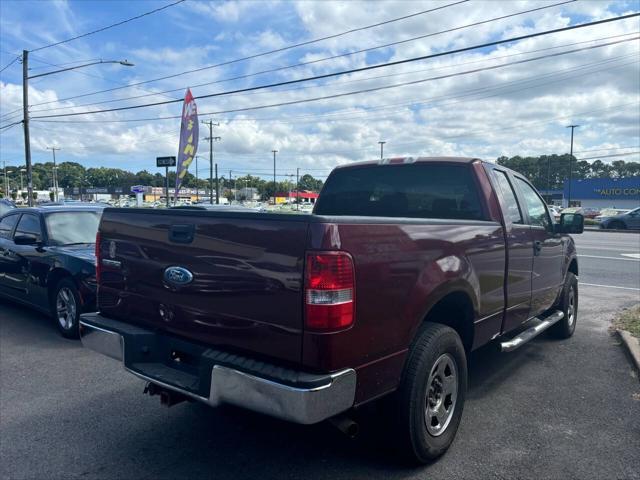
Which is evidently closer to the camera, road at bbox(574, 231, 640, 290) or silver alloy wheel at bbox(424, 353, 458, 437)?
silver alloy wheel at bbox(424, 353, 458, 437)

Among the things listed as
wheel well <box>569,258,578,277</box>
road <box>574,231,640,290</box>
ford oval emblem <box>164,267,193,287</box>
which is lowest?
road <box>574,231,640,290</box>

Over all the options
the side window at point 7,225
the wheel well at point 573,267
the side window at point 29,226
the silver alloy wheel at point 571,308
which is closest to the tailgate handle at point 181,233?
the side window at point 29,226

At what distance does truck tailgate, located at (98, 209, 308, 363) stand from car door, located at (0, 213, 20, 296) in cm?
471

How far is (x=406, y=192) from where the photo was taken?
4.50 metres

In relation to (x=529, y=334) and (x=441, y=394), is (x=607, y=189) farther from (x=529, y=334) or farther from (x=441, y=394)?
(x=441, y=394)

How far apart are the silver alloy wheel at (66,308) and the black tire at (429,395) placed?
467 centimetres

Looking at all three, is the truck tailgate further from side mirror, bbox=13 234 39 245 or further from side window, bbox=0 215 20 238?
side window, bbox=0 215 20 238

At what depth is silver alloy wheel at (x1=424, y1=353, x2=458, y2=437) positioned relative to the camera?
3.26 m

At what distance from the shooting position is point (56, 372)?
5.08 metres

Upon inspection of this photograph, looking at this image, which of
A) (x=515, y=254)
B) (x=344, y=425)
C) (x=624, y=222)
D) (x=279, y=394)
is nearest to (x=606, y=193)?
(x=624, y=222)

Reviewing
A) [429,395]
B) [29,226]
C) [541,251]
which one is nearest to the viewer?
[429,395]

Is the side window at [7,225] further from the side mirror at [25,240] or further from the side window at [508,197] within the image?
the side window at [508,197]

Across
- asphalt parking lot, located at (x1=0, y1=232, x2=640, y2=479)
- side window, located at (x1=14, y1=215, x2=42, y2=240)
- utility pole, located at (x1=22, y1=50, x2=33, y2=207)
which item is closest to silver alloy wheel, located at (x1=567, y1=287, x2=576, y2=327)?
asphalt parking lot, located at (x1=0, y1=232, x2=640, y2=479)

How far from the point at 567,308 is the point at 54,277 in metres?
6.34
